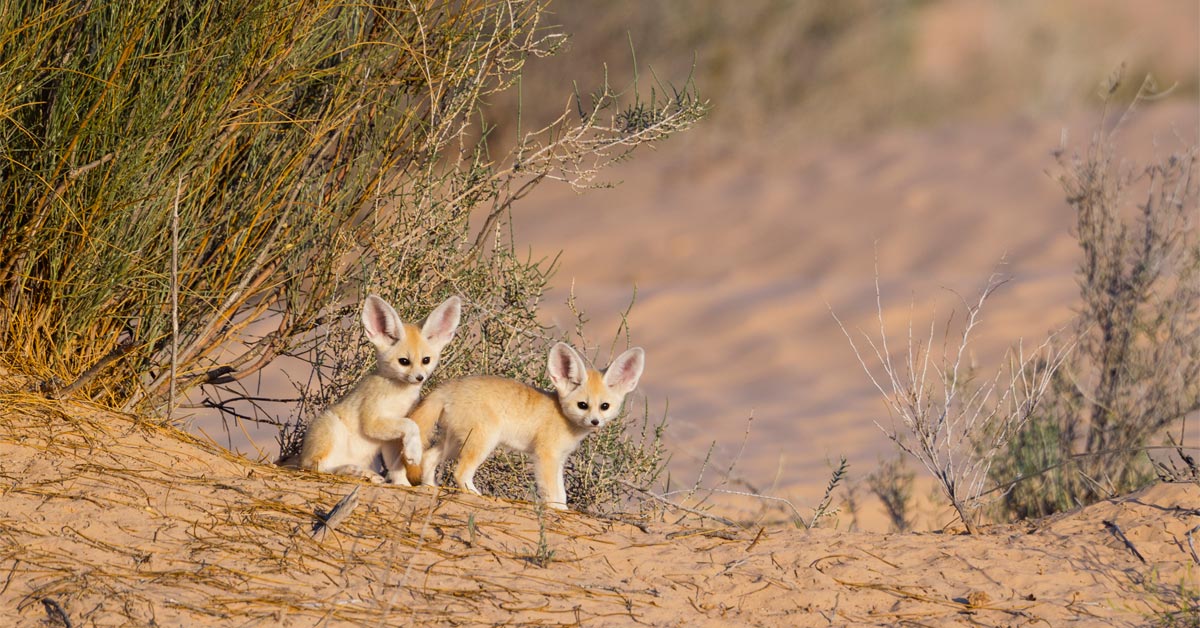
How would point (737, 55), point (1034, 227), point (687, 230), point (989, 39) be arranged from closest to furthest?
1. point (1034, 227)
2. point (687, 230)
3. point (737, 55)
4. point (989, 39)

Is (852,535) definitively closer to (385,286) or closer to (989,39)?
(385,286)

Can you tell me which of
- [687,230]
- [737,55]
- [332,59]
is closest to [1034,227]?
[687,230]

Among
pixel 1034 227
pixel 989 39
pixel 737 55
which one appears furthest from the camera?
pixel 989 39

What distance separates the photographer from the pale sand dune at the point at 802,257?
13.4m

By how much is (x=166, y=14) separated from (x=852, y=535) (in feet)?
11.2

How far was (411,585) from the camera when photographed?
173 inches

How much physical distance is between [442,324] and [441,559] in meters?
1.14

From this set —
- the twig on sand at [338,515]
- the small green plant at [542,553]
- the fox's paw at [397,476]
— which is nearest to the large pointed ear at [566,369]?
the fox's paw at [397,476]

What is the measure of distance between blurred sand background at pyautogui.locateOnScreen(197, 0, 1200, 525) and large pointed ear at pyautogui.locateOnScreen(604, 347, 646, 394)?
3.01m

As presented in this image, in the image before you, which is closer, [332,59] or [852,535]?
[852,535]

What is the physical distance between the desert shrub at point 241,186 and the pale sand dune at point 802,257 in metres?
4.54

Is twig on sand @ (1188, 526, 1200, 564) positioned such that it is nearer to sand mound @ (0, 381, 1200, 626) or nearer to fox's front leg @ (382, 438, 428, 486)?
sand mound @ (0, 381, 1200, 626)

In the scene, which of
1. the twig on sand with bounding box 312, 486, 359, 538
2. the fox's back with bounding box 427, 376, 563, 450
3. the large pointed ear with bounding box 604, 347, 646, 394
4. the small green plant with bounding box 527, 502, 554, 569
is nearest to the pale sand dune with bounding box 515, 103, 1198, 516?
the large pointed ear with bounding box 604, 347, 646, 394

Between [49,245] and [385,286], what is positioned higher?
[385,286]
